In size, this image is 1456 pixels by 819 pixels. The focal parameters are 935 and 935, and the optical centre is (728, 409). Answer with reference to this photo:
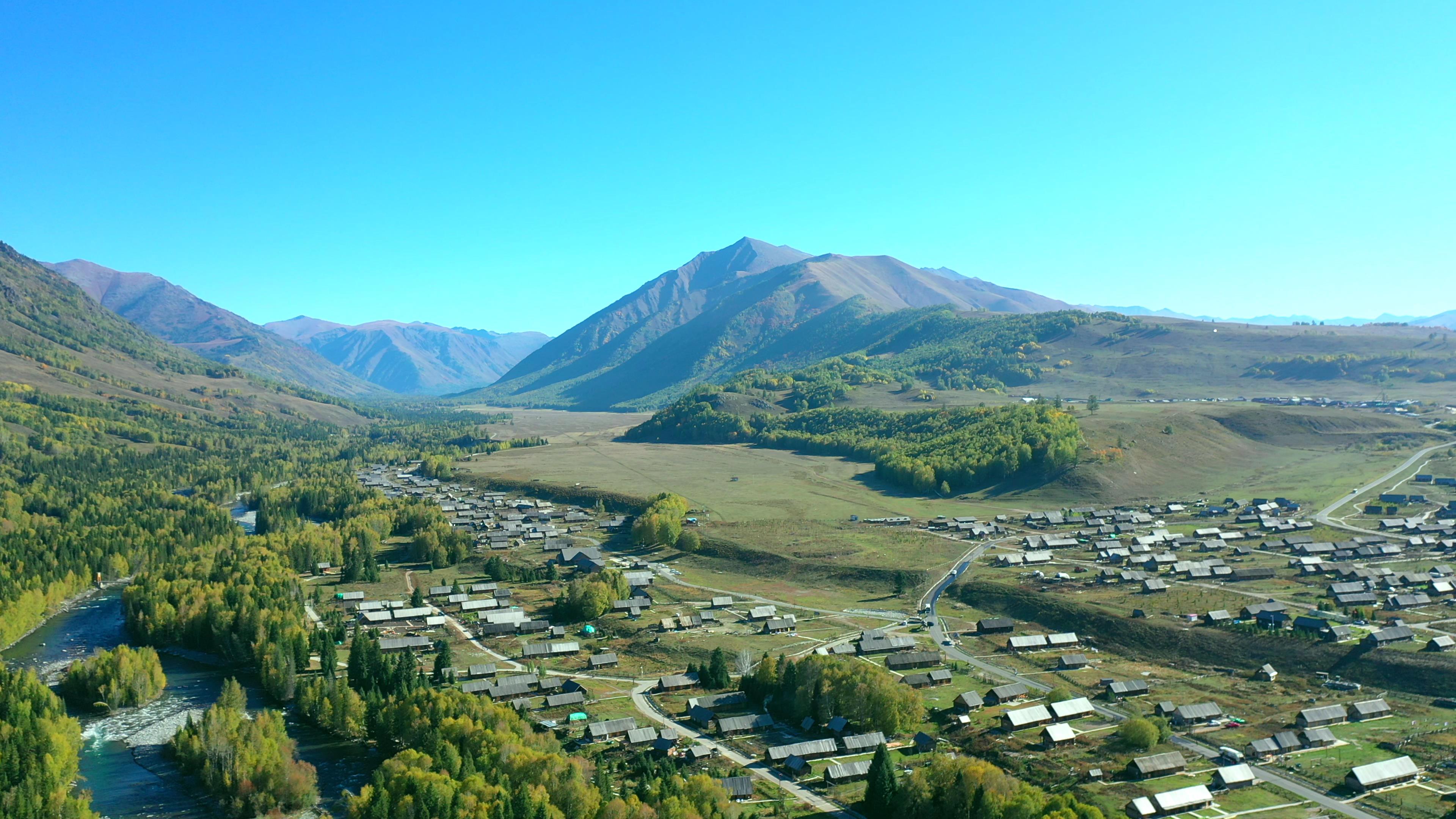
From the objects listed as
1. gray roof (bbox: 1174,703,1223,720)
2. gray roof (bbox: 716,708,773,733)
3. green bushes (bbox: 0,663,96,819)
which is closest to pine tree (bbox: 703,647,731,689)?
gray roof (bbox: 716,708,773,733)

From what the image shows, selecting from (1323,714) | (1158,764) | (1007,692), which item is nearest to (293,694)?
(1007,692)

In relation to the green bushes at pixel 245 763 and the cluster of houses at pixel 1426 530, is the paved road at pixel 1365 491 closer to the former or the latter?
the cluster of houses at pixel 1426 530

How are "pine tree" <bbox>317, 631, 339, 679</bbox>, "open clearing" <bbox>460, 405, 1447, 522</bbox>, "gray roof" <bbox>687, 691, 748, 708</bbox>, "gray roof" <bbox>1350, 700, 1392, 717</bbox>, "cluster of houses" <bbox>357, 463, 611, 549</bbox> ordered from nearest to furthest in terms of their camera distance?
"gray roof" <bbox>1350, 700, 1392, 717</bbox>
"gray roof" <bbox>687, 691, 748, 708</bbox>
"pine tree" <bbox>317, 631, 339, 679</bbox>
"cluster of houses" <bbox>357, 463, 611, 549</bbox>
"open clearing" <bbox>460, 405, 1447, 522</bbox>

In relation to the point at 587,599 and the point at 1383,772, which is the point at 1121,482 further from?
the point at 1383,772

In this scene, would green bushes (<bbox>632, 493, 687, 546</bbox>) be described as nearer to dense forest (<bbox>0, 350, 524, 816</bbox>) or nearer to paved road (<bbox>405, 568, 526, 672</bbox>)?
dense forest (<bbox>0, 350, 524, 816</bbox>)

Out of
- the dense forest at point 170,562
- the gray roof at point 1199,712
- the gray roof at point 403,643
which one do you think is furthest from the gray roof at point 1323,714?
the gray roof at point 403,643

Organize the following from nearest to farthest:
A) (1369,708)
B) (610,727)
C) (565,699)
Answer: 1. (610,727)
2. (1369,708)
3. (565,699)
